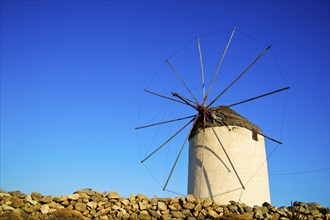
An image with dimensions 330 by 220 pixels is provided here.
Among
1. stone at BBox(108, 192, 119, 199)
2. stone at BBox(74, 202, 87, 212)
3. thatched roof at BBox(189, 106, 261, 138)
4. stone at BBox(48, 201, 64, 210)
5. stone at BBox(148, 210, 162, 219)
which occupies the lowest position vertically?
stone at BBox(48, 201, 64, 210)

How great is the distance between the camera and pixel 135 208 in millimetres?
9859

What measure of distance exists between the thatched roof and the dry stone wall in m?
2.80

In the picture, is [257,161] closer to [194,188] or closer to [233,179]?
[233,179]

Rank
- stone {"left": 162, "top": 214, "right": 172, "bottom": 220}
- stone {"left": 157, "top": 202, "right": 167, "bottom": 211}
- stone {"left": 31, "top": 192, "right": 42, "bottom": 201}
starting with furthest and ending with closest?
stone {"left": 157, "top": 202, "right": 167, "bottom": 211}
stone {"left": 31, "top": 192, "right": 42, "bottom": 201}
stone {"left": 162, "top": 214, "right": 172, "bottom": 220}

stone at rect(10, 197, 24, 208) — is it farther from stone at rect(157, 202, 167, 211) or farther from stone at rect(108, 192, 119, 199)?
stone at rect(157, 202, 167, 211)

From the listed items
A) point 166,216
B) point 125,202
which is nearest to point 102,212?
point 125,202

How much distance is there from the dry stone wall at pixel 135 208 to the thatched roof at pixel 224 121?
9.18ft

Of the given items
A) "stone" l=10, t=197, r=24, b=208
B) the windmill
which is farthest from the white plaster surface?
"stone" l=10, t=197, r=24, b=208

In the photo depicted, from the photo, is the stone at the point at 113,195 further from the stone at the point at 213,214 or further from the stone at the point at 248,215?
the stone at the point at 248,215

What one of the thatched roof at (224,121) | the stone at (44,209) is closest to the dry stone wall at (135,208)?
the stone at (44,209)

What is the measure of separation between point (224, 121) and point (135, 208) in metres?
4.26

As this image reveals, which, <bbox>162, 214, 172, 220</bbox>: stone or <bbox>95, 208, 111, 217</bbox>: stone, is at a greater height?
<bbox>162, 214, 172, 220</bbox>: stone

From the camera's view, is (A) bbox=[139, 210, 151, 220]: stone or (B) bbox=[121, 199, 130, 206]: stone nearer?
(A) bbox=[139, 210, 151, 220]: stone

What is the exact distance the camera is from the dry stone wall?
30.9 feet
